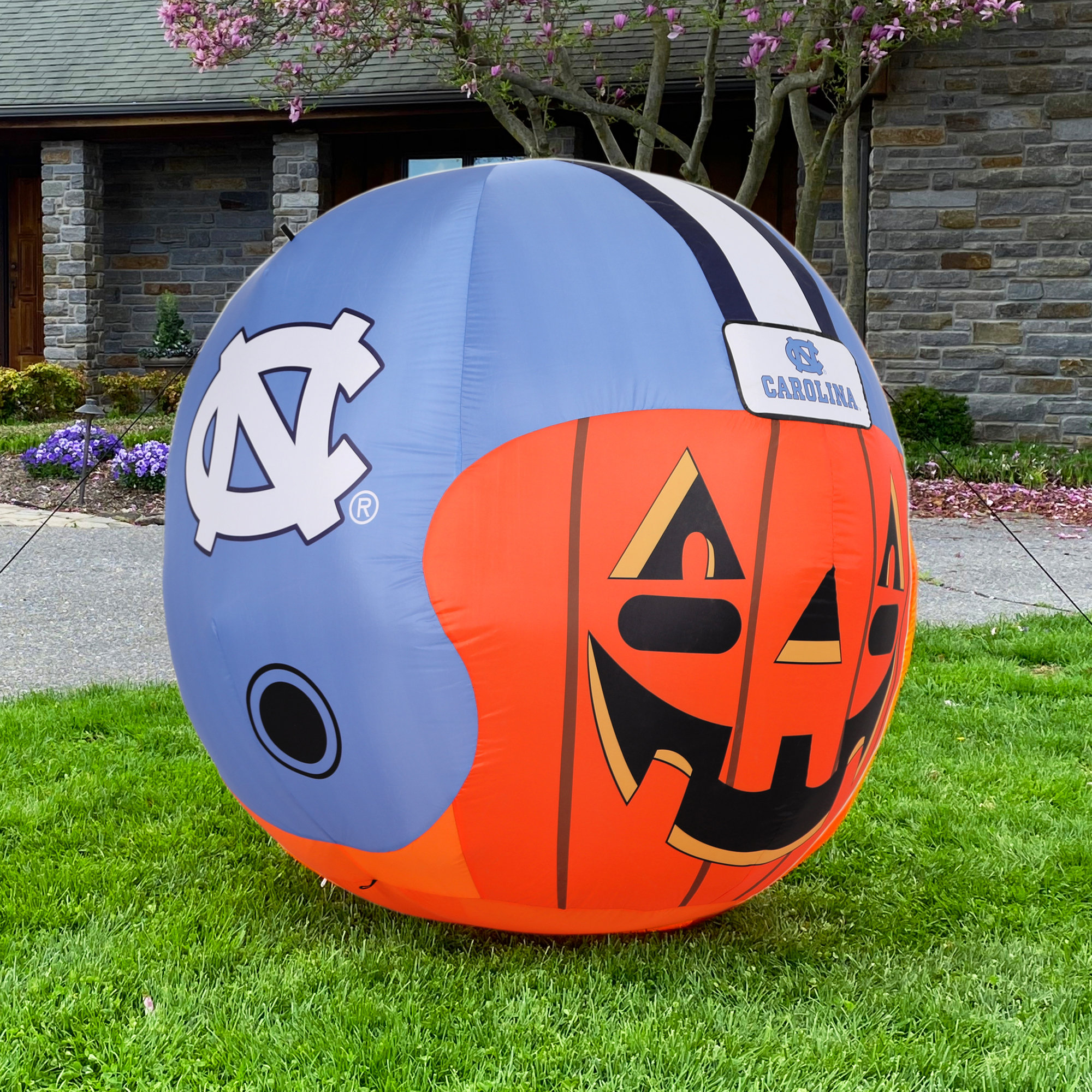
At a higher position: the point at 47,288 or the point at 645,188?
the point at 645,188

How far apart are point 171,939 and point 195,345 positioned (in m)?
14.1

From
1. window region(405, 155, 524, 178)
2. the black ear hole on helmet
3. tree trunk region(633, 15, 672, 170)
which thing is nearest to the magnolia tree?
tree trunk region(633, 15, 672, 170)

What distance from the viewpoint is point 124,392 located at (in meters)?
15.1

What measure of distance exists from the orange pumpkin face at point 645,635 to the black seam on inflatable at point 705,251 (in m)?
0.27

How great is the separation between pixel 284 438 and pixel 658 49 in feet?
29.3

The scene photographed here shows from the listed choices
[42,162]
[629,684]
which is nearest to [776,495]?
[629,684]

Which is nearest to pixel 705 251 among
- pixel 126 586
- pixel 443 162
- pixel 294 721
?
pixel 294 721

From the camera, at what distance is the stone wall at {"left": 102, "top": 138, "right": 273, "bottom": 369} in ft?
52.6

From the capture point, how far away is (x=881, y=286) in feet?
40.4

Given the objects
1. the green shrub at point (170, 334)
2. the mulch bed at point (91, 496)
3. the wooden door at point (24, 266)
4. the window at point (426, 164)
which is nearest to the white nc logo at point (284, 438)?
the mulch bed at point (91, 496)

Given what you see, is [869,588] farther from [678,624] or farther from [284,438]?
[284,438]

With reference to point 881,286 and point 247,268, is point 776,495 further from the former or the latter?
point 247,268

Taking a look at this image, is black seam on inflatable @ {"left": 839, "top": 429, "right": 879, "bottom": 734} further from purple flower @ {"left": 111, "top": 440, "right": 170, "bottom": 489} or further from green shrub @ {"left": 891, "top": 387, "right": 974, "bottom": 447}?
green shrub @ {"left": 891, "top": 387, "right": 974, "bottom": 447}

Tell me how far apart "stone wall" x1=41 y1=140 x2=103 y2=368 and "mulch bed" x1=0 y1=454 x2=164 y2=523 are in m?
4.88
